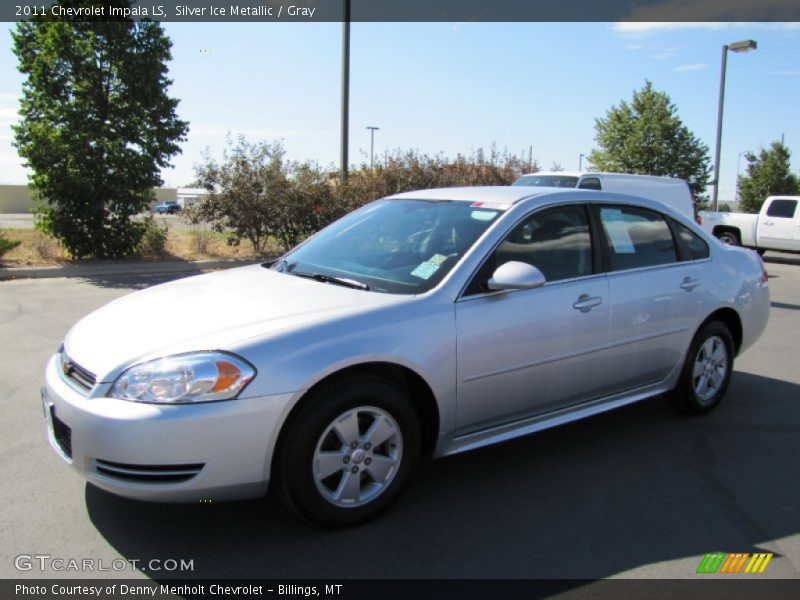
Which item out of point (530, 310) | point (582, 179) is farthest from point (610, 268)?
point (582, 179)

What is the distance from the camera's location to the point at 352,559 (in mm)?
2992

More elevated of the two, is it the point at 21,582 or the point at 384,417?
the point at 384,417

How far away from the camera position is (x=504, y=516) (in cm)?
342

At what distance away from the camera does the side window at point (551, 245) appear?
3850mm

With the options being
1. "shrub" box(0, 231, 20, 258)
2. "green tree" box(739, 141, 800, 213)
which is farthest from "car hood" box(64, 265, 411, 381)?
"green tree" box(739, 141, 800, 213)

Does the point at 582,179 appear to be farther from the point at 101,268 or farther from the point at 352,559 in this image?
the point at 352,559

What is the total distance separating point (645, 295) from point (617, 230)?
1.54ft

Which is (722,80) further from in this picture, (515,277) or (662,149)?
(515,277)

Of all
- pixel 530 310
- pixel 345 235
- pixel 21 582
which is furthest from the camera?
pixel 345 235

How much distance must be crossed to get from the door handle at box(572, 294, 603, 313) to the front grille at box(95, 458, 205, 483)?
2306 mm

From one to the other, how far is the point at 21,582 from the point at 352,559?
1.37 meters

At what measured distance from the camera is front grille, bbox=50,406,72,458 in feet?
9.94

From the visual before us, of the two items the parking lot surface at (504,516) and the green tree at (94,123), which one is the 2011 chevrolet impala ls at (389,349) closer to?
the parking lot surface at (504,516)

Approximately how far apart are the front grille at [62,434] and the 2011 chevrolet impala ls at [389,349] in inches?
0.6
